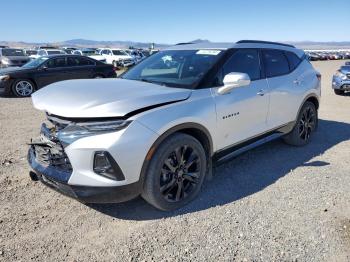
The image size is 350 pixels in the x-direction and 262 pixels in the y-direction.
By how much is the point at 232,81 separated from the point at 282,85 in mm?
1645

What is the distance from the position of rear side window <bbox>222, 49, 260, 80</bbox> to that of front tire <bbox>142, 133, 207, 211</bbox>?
1.11 meters

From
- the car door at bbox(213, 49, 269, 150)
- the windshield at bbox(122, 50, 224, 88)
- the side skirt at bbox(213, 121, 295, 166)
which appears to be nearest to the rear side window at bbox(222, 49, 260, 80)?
the car door at bbox(213, 49, 269, 150)

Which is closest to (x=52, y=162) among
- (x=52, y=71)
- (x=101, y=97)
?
(x=101, y=97)

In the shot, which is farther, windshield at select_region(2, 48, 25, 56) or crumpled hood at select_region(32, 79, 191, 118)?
windshield at select_region(2, 48, 25, 56)

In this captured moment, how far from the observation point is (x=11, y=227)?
3471 millimetres

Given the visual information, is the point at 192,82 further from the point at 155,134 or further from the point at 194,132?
the point at 155,134

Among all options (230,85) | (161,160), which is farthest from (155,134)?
(230,85)

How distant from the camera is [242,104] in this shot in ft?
14.3

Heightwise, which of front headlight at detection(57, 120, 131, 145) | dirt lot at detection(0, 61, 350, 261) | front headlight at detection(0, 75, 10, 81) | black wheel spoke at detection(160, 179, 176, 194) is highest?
front headlight at detection(57, 120, 131, 145)

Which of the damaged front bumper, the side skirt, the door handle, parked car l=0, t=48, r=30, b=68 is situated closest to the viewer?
the damaged front bumper

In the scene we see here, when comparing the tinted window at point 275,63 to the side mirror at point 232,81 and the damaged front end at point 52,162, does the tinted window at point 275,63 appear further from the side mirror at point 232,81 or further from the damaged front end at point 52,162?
the damaged front end at point 52,162

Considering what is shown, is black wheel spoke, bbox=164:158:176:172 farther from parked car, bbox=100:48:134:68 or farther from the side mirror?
parked car, bbox=100:48:134:68

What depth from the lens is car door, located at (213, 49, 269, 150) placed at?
412 centimetres

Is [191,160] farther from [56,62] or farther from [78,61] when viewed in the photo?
[78,61]
